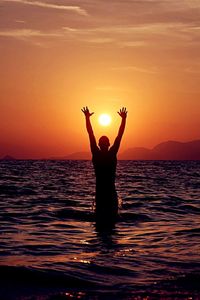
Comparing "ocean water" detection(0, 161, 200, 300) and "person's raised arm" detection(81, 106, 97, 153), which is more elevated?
"person's raised arm" detection(81, 106, 97, 153)

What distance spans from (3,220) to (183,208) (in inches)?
273

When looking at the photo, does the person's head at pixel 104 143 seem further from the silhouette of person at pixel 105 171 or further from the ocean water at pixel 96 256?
the ocean water at pixel 96 256

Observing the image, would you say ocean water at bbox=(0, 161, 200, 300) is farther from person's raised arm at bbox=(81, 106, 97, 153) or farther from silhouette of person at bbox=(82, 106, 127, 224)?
person's raised arm at bbox=(81, 106, 97, 153)

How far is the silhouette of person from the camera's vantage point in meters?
11.2

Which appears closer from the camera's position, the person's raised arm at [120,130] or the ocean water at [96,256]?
the ocean water at [96,256]

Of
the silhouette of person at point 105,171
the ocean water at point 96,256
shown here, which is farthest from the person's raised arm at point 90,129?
the ocean water at point 96,256

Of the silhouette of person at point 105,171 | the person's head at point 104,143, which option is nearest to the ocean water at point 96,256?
the silhouette of person at point 105,171

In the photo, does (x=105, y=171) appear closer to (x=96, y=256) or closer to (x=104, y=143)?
(x=104, y=143)

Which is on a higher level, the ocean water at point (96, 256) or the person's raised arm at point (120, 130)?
the person's raised arm at point (120, 130)

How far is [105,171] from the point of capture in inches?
459

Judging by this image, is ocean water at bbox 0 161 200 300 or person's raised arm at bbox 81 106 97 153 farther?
person's raised arm at bbox 81 106 97 153

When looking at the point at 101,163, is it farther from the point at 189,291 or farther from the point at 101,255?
the point at 189,291

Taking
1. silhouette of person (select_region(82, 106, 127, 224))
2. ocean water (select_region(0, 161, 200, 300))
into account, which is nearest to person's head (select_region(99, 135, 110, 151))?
silhouette of person (select_region(82, 106, 127, 224))

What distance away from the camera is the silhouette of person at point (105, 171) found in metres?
11.2
